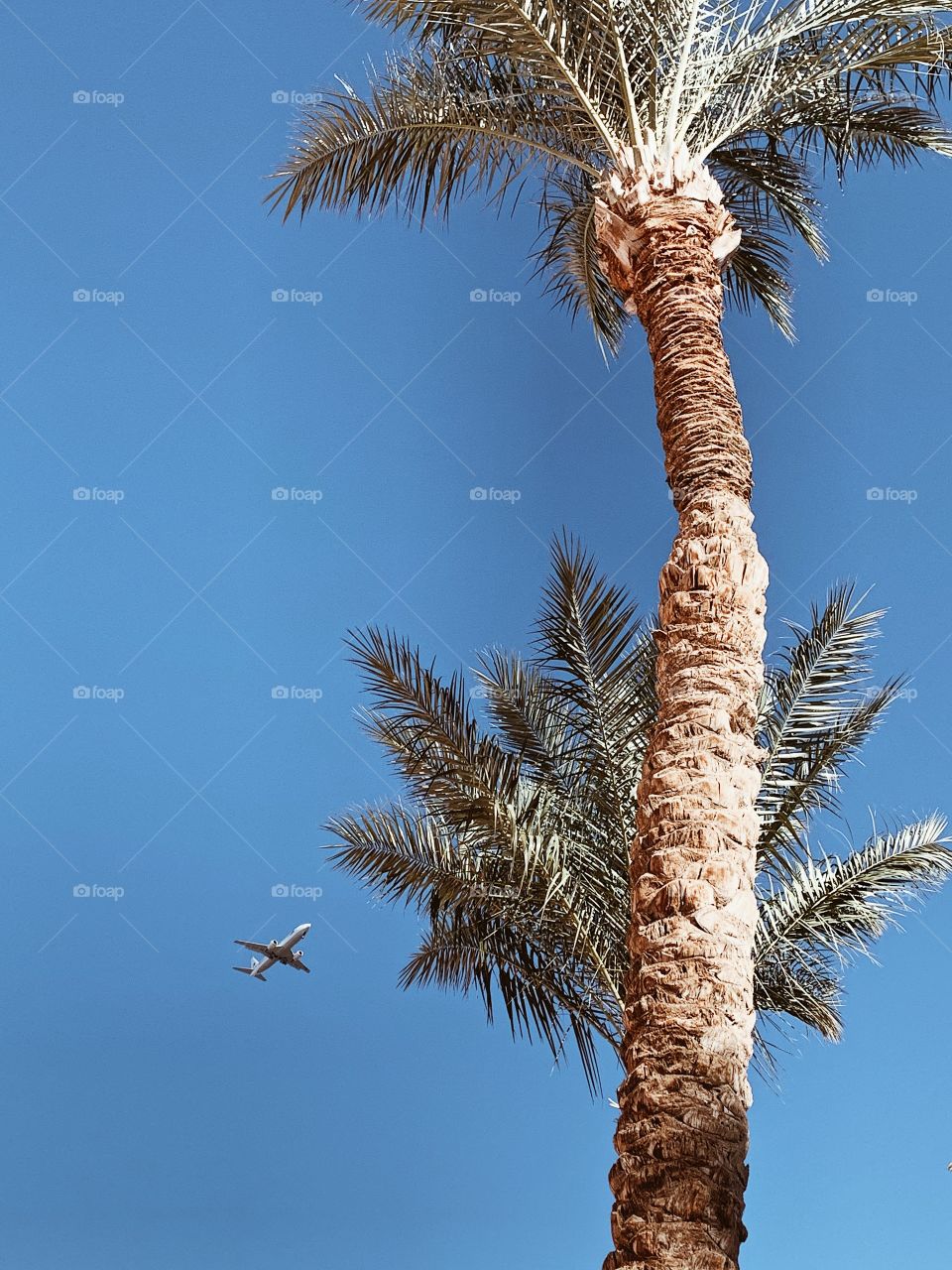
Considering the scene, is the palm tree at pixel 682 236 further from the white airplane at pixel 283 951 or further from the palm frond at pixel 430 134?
the white airplane at pixel 283 951

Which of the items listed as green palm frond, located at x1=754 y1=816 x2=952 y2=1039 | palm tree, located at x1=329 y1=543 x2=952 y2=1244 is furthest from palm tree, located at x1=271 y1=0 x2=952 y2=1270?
green palm frond, located at x1=754 y1=816 x2=952 y2=1039

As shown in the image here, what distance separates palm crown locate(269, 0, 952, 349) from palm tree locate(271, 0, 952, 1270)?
0.06 ft

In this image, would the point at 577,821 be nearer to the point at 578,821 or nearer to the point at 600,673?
the point at 578,821

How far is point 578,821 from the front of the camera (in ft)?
30.8

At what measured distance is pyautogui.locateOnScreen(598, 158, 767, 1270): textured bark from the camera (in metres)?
5.62

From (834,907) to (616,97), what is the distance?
226 inches

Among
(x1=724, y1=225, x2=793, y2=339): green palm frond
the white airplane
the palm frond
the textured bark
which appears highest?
(x1=724, y1=225, x2=793, y2=339): green palm frond

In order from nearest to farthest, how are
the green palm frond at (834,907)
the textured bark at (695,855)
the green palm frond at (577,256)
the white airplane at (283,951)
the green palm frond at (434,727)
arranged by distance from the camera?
the textured bark at (695,855) → the green palm frond at (434,727) → the green palm frond at (834,907) → the green palm frond at (577,256) → the white airplane at (283,951)

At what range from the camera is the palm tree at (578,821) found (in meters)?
8.96

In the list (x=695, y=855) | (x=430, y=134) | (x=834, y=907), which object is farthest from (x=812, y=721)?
(x=430, y=134)

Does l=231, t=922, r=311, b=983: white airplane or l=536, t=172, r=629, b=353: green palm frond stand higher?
l=536, t=172, r=629, b=353: green palm frond

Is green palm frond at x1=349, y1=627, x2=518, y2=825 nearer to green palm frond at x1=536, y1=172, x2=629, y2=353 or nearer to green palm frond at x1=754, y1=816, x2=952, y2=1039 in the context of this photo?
green palm frond at x1=754, y1=816, x2=952, y2=1039

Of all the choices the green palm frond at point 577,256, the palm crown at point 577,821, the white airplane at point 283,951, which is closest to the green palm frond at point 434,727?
the palm crown at point 577,821

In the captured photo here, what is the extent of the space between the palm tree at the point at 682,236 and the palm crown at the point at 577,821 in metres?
1.59
